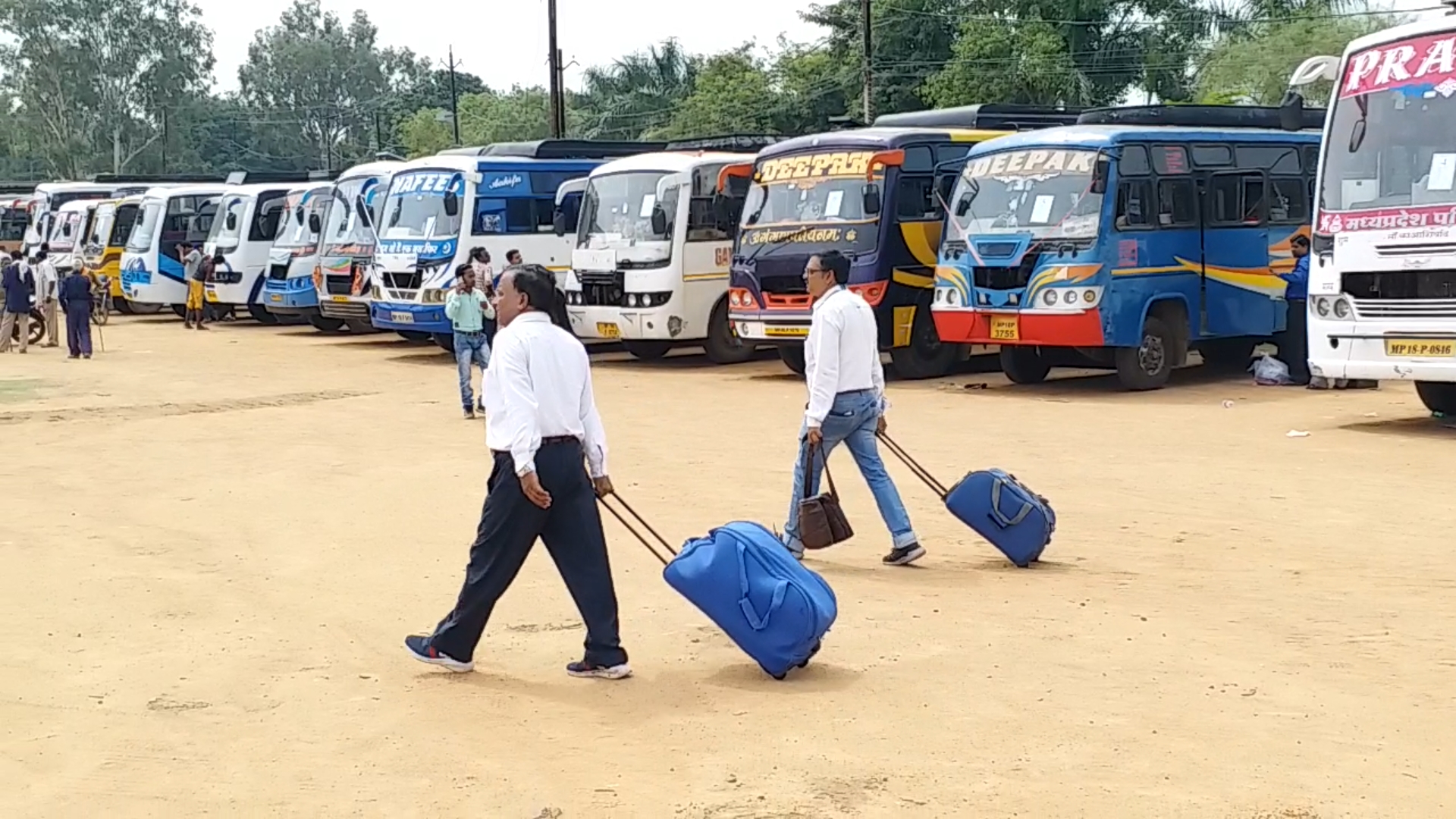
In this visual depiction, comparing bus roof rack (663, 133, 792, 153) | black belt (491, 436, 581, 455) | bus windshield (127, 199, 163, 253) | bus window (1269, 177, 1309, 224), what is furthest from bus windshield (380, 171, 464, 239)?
black belt (491, 436, 581, 455)

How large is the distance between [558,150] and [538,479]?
20103 millimetres

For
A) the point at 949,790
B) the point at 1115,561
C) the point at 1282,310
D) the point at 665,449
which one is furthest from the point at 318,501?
the point at 1282,310

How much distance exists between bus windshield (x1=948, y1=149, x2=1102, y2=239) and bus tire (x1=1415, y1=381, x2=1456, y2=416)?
349cm

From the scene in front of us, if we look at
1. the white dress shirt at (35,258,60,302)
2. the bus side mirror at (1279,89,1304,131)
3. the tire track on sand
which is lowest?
the tire track on sand

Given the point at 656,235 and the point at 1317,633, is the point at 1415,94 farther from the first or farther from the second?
the point at 656,235

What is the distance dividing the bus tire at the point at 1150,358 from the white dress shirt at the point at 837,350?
9.12 metres

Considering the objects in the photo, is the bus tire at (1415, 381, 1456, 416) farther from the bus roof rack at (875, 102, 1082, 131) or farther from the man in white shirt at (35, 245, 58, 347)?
the man in white shirt at (35, 245, 58, 347)

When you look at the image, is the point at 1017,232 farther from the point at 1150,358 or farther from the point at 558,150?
the point at 558,150

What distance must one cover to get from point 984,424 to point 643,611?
24.6 ft

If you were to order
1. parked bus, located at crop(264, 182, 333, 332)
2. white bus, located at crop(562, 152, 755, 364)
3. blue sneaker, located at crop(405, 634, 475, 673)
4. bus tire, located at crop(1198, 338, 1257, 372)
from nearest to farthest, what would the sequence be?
blue sneaker, located at crop(405, 634, 475, 673), bus tire, located at crop(1198, 338, 1257, 372), white bus, located at crop(562, 152, 755, 364), parked bus, located at crop(264, 182, 333, 332)

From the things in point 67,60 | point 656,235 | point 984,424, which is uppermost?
point 67,60

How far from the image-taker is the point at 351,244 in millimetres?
27031

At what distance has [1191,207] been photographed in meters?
18.2

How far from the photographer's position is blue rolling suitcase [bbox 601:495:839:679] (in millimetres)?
6844
